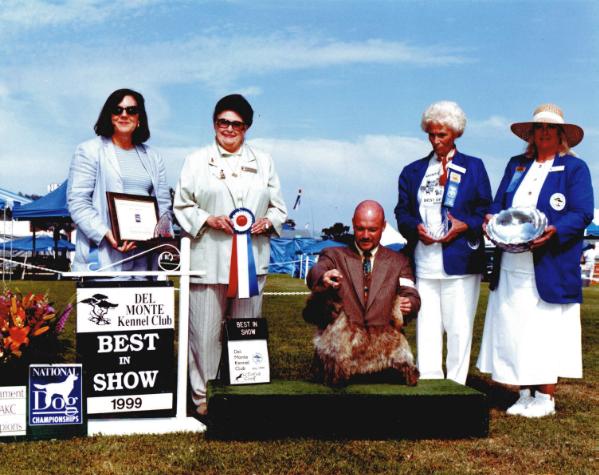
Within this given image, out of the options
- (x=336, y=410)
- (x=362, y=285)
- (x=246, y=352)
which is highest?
(x=362, y=285)

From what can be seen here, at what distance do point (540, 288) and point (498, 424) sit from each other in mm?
877

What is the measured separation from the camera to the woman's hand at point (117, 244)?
3.87m

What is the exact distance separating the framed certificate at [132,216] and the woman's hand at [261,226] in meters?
0.58

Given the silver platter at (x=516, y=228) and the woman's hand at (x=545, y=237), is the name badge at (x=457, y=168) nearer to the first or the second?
the silver platter at (x=516, y=228)

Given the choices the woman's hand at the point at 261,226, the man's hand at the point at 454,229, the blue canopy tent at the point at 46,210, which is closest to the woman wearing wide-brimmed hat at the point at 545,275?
the man's hand at the point at 454,229

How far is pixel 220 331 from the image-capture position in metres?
4.14

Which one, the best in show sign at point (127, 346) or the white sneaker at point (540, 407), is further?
the white sneaker at point (540, 407)

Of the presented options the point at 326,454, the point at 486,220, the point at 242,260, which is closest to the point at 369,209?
the point at 242,260

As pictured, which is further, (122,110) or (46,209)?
(46,209)

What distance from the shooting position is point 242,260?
12.9ft

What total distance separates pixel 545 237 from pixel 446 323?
81 cm

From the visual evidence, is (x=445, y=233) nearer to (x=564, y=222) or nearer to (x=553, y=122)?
(x=564, y=222)

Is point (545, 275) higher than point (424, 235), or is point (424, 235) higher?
point (424, 235)

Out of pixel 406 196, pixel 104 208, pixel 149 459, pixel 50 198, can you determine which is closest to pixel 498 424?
pixel 406 196
